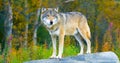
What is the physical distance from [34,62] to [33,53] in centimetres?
194

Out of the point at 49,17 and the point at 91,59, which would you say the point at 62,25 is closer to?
the point at 49,17

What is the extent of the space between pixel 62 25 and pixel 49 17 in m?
0.61

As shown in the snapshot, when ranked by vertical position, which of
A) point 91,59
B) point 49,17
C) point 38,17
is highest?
point 49,17

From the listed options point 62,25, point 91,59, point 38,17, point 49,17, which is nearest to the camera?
point 49,17

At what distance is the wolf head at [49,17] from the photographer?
10.3 meters

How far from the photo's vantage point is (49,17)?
1028cm

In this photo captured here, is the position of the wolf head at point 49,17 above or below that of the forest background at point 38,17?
above

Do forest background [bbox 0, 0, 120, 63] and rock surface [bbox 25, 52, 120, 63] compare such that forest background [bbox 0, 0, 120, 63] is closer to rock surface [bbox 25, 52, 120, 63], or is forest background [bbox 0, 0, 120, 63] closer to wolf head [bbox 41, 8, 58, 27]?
rock surface [bbox 25, 52, 120, 63]

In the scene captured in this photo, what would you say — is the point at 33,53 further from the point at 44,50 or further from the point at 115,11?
the point at 115,11

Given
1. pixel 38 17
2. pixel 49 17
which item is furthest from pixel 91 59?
pixel 38 17

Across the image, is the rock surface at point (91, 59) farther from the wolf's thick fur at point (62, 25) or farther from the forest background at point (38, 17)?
the forest background at point (38, 17)

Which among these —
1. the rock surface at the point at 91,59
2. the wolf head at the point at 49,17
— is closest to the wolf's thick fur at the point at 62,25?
the wolf head at the point at 49,17

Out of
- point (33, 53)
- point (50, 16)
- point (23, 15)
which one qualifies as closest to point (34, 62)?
point (50, 16)

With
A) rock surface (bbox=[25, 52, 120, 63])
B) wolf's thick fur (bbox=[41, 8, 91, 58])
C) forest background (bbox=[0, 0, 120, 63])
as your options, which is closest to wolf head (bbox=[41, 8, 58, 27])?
wolf's thick fur (bbox=[41, 8, 91, 58])
